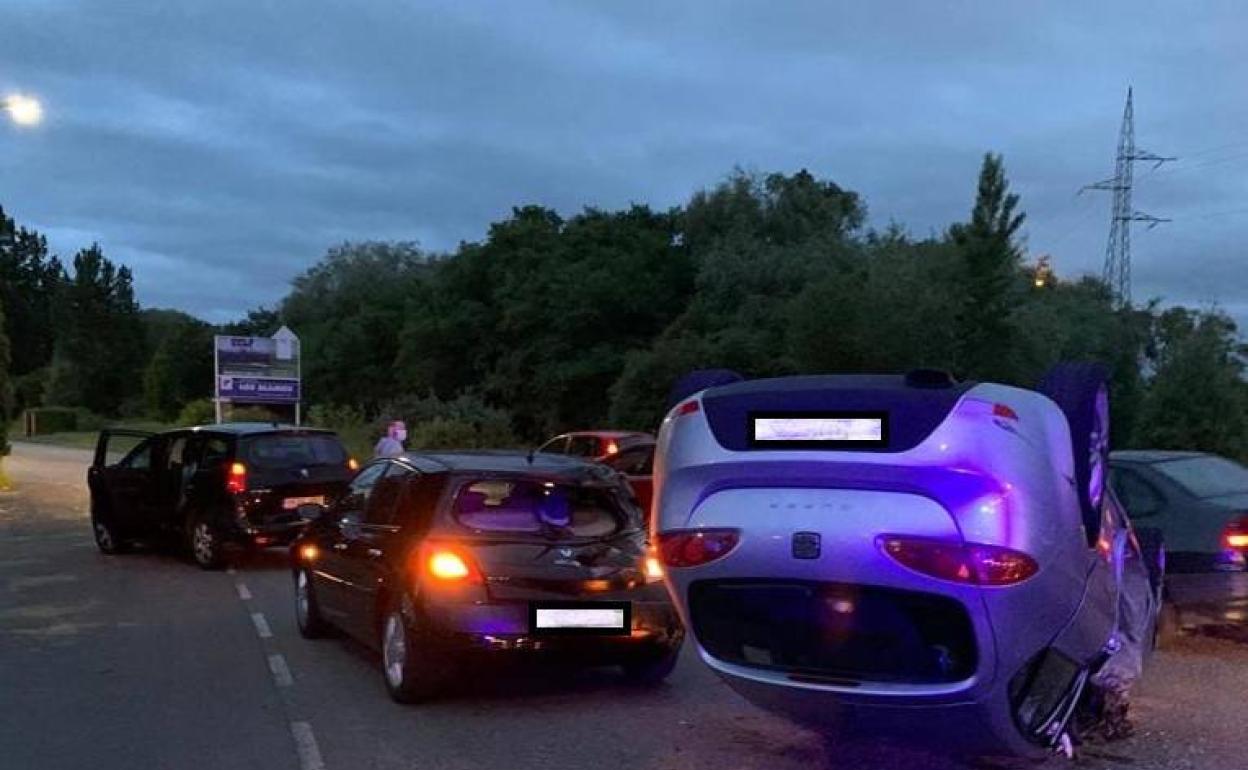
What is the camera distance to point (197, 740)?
6.49 metres

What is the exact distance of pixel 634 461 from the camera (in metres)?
17.0

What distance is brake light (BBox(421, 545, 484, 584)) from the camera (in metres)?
6.99

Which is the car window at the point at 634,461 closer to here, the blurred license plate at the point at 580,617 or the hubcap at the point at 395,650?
A: the hubcap at the point at 395,650

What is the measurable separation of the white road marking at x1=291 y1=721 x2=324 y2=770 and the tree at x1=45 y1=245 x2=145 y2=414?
92722 mm

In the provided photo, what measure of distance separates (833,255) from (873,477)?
115 ft

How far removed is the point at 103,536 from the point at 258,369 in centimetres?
1981

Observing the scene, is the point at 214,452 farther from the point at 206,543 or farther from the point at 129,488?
the point at 129,488

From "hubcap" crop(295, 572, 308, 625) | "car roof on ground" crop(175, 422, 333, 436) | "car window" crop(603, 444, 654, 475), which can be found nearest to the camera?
"hubcap" crop(295, 572, 308, 625)

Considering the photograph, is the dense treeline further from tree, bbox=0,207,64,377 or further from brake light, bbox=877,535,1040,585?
tree, bbox=0,207,64,377

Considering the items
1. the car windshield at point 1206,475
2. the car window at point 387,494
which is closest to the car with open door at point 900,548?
the car window at point 387,494

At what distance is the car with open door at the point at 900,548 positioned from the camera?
443cm

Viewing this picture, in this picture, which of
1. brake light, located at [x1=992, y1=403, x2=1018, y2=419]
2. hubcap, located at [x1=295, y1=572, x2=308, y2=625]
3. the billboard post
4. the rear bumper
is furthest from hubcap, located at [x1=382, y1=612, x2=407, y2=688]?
the billboard post

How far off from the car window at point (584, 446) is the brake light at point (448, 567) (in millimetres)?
11396

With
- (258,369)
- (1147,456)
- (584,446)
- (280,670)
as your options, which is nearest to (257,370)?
(258,369)
